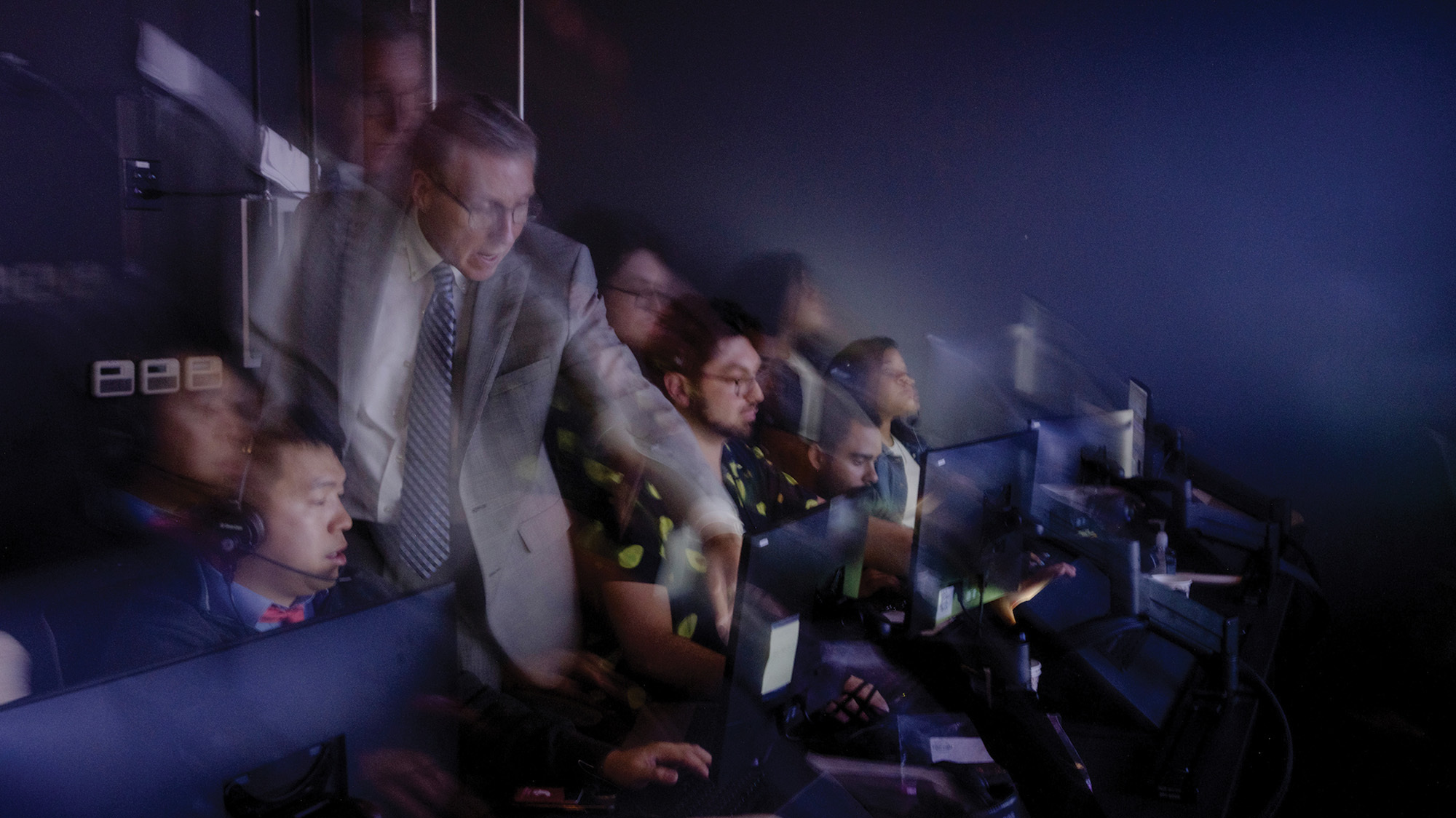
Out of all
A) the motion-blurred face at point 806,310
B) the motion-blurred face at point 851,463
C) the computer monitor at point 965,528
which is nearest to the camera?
the computer monitor at point 965,528

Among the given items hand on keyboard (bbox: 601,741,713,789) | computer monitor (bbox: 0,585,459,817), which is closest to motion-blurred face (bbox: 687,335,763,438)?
hand on keyboard (bbox: 601,741,713,789)

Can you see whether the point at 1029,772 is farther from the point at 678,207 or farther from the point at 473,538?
the point at 678,207

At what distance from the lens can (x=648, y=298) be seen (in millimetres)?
3143

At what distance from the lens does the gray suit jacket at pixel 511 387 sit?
198 centimetres

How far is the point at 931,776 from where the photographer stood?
4.40 ft

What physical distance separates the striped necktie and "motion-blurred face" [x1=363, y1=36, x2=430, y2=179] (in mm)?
1151

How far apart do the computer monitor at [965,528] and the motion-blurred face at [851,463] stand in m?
0.72

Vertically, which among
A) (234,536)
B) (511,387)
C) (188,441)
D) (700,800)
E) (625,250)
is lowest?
(700,800)

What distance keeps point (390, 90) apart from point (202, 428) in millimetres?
1381

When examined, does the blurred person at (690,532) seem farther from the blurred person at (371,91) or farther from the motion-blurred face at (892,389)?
the blurred person at (371,91)

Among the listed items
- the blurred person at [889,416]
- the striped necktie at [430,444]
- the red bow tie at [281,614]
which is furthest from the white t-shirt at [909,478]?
the red bow tie at [281,614]

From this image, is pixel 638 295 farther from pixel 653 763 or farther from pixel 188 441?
pixel 653 763

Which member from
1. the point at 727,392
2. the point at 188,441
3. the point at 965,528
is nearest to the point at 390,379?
the point at 188,441

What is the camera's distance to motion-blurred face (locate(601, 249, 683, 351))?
290 centimetres
